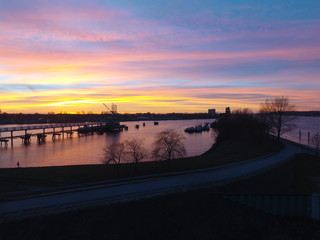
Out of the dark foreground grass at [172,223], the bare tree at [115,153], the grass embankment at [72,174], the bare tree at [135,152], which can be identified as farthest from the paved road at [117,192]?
the bare tree at [115,153]

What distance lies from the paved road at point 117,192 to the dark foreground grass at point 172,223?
0.55 metres

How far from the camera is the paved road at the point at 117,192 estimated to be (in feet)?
35.7

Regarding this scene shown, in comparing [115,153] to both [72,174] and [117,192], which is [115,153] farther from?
[117,192]

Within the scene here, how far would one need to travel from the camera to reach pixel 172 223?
37.5 ft

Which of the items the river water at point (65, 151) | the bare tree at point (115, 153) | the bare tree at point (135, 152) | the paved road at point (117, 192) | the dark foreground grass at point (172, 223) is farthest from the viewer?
the river water at point (65, 151)

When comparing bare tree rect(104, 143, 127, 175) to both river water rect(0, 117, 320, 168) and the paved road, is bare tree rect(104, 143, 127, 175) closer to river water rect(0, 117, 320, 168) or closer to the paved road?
the paved road

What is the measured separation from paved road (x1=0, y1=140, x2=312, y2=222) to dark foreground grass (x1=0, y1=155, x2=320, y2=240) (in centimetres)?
55

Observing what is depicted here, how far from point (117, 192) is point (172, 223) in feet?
Result: 11.1

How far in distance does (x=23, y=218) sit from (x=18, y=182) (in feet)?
20.5

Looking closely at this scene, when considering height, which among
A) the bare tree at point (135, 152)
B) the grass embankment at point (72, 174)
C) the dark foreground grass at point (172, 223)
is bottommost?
the dark foreground grass at point (172, 223)

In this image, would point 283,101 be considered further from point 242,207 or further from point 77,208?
point 77,208

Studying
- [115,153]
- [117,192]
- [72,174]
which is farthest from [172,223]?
[115,153]

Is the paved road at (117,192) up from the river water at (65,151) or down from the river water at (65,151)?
up

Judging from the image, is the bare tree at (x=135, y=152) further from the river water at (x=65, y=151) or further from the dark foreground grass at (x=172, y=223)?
the river water at (x=65, y=151)
